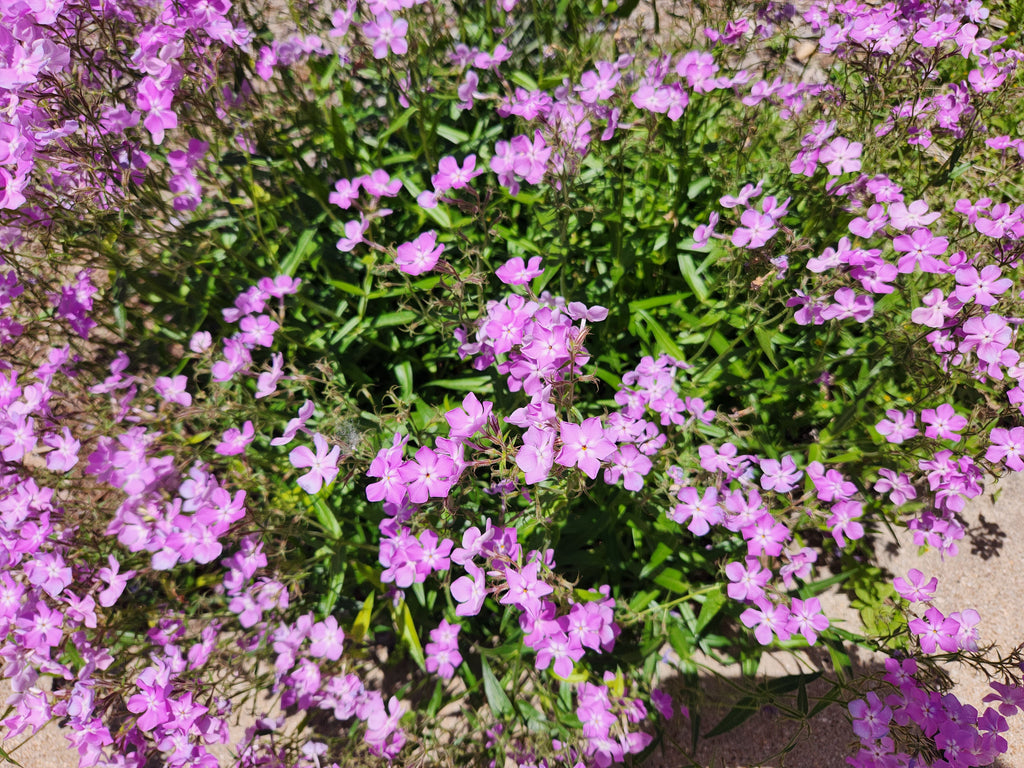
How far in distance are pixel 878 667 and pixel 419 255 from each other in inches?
115

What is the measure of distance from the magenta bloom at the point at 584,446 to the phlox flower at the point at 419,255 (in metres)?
1.03

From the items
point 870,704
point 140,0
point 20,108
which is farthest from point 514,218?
point 870,704

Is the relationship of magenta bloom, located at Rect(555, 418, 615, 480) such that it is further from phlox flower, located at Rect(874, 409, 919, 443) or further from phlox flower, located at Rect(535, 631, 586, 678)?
phlox flower, located at Rect(874, 409, 919, 443)

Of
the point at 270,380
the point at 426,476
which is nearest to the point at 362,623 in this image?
the point at 270,380

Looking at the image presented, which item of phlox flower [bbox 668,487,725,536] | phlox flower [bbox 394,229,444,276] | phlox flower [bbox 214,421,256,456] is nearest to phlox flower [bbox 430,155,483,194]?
phlox flower [bbox 394,229,444,276]

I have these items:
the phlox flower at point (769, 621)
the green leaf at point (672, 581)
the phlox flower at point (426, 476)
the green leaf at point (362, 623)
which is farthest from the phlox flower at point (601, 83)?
the green leaf at point (362, 623)

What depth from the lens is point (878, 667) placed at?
10.2 ft

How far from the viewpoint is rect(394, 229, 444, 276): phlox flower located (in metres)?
2.58

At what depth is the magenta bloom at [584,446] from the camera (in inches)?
71.2

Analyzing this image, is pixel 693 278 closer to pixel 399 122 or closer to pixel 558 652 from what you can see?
pixel 399 122

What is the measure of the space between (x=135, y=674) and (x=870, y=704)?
3126 millimetres

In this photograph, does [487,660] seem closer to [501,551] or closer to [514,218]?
[501,551]

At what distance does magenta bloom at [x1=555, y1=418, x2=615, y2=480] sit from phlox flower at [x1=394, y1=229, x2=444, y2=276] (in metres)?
1.03

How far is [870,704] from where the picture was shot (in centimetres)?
228
